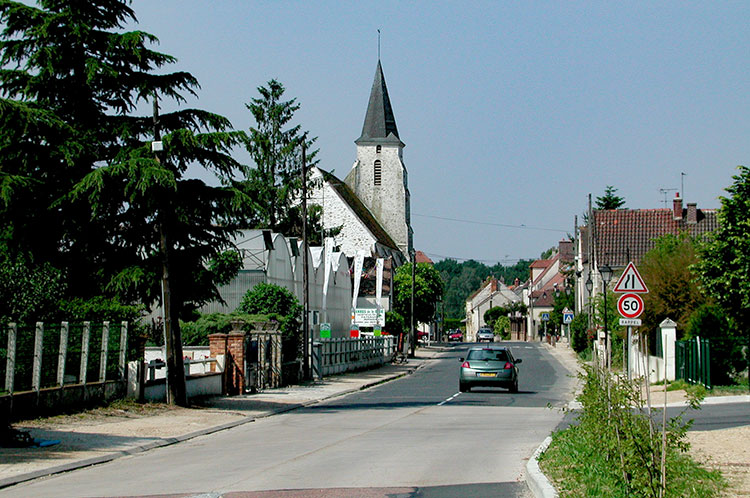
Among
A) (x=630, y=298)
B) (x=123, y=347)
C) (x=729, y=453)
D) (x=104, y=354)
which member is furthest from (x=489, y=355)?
(x=729, y=453)

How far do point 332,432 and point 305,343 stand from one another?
16956 mm

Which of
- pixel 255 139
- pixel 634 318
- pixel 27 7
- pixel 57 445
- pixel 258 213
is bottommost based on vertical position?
pixel 57 445

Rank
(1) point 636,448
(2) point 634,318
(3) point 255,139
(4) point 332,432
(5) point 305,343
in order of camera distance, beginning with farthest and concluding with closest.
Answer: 1. (3) point 255,139
2. (5) point 305,343
3. (2) point 634,318
4. (4) point 332,432
5. (1) point 636,448

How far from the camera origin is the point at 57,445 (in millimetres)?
14680

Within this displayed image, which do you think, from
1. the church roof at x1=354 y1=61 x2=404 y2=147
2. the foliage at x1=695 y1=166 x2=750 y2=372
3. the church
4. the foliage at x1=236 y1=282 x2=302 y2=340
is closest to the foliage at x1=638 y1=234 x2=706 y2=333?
the foliage at x1=695 y1=166 x2=750 y2=372

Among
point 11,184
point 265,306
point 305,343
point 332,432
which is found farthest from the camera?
point 265,306

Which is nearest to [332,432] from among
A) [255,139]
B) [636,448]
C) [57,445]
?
[57,445]

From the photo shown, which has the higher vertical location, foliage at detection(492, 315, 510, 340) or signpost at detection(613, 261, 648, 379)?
foliage at detection(492, 315, 510, 340)

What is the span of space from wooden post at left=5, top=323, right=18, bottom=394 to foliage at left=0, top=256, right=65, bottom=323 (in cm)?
411

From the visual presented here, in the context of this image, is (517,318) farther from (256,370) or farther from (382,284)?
(256,370)

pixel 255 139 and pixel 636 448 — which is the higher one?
pixel 255 139

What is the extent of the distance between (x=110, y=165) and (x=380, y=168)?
75046 mm

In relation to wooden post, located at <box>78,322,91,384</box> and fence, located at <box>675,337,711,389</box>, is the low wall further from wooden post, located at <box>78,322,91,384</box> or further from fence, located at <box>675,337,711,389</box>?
fence, located at <box>675,337,711,389</box>

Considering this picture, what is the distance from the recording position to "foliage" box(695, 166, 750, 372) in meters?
25.4
